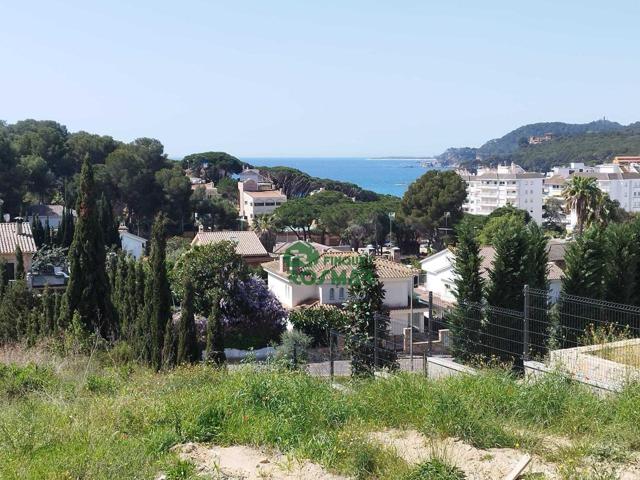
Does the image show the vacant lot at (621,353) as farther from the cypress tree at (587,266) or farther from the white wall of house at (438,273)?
the white wall of house at (438,273)

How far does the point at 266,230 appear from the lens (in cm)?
5247

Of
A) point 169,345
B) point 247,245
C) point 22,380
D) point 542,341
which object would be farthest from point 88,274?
point 247,245

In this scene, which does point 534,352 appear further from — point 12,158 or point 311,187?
point 311,187

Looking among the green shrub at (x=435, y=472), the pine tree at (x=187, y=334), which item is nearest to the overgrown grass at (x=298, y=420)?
the green shrub at (x=435, y=472)

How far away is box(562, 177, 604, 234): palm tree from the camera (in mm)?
36938

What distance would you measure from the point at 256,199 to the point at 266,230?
1995 cm

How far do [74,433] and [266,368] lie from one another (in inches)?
126

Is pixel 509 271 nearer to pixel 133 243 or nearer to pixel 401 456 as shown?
pixel 401 456

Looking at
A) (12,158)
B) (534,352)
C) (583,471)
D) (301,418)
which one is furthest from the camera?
(12,158)

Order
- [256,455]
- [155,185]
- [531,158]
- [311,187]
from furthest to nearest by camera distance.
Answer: [531,158]
[311,187]
[155,185]
[256,455]

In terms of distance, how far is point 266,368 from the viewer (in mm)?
8938

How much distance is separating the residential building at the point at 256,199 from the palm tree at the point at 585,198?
3526cm

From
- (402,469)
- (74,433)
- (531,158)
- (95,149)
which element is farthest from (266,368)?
(531,158)

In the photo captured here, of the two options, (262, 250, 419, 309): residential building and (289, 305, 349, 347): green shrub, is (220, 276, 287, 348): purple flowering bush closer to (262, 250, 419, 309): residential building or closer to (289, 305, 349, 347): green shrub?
(289, 305, 349, 347): green shrub
